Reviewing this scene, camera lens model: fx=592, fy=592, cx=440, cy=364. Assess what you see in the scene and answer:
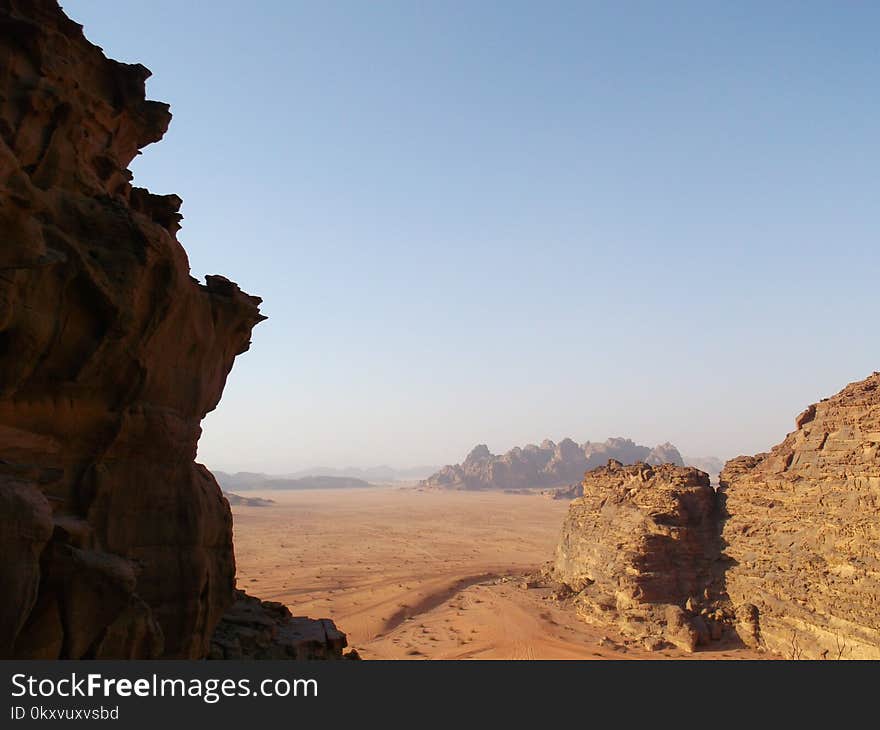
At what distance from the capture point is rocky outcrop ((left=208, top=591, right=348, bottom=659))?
10.5 metres

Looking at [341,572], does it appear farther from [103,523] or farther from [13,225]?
[13,225]

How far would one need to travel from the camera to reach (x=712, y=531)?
23500mm

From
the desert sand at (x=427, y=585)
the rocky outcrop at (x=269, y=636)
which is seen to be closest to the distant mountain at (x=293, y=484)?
the desert sand at (x=427, y=585)

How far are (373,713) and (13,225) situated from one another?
22.5 feet

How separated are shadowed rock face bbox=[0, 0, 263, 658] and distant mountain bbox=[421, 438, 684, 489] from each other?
4779 inches

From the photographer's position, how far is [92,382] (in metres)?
8.55

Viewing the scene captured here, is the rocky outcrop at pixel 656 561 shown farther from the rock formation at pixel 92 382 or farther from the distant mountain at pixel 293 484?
the distant mountain at pixel 293 484

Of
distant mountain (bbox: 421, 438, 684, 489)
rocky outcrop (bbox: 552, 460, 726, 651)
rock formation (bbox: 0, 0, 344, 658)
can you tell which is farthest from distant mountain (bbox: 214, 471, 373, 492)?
rock formation (bbox: 0, 0, 344, 658)

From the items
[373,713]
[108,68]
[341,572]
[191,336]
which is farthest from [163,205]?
[341,572]

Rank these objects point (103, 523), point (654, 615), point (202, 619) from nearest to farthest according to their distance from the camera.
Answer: point (103, 523) → point (202, 619) → point (654, 615)

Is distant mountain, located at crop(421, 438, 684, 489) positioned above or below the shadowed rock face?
below

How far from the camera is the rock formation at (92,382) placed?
6.98 m

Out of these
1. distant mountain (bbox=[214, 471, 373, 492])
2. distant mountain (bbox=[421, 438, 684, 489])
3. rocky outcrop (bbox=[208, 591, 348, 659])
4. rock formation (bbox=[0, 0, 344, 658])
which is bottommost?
distant mountain (bbox=[214, 471, 373, 492])

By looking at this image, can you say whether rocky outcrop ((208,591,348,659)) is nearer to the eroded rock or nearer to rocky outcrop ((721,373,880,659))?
rocky outcrop ((721,373,880,659))
